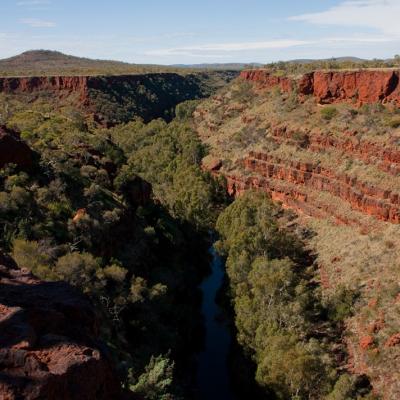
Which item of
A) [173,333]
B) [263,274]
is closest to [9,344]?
[173,333]

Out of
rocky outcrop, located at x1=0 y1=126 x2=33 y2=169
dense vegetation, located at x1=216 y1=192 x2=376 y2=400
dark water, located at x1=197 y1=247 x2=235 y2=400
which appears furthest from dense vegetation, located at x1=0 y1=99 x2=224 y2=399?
dense vegetation, located at x1=216 y1=192 x2=376 y2=400

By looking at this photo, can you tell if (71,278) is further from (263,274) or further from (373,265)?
(373,265)

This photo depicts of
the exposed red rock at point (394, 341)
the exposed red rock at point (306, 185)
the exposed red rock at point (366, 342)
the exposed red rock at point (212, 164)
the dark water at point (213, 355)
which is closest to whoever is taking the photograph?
the exposed red rock at point (394, 341)

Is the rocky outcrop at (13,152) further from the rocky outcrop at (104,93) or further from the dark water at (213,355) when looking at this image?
the rocky outcrop at (104,93)

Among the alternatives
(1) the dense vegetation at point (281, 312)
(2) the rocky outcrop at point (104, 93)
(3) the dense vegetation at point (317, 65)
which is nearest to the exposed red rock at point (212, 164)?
(1) the dense vegetation at point (281, 312)

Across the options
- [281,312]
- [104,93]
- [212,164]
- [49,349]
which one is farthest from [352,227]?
[104,93]

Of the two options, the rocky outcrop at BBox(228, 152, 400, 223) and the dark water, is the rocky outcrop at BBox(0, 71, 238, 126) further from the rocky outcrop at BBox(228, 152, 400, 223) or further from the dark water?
the dark water
